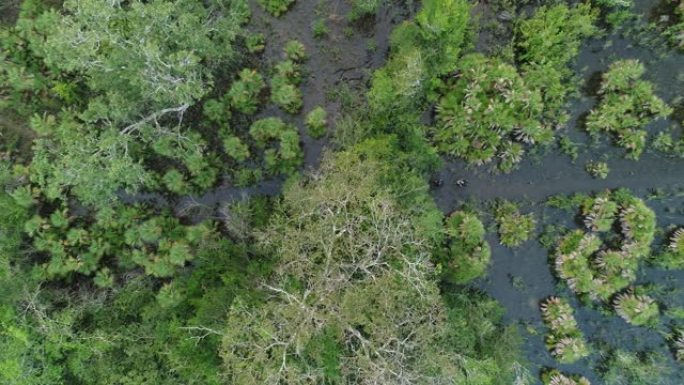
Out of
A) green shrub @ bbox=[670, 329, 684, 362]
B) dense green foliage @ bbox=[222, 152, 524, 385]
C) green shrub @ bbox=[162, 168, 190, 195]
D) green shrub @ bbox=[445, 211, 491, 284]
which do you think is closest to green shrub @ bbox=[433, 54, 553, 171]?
green shrub @ bbox=[445, 211, 491, 284]

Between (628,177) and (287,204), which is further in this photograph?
(628,177)

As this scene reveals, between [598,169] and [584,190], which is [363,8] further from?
[584,190]

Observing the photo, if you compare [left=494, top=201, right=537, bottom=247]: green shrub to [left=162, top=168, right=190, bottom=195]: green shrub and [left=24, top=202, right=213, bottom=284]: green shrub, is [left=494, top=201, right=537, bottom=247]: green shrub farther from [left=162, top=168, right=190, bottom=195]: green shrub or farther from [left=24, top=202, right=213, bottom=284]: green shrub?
[left=162, top=168, right=190, bottom=195]: green shrub

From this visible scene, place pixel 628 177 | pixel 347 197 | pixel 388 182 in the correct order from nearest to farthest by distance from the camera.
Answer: pixel 347 197, pixel 388 182, pixel 628 177

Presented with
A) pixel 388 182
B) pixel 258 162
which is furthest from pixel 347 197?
pixel 258 162

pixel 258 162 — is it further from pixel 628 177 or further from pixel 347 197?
pixel 628 177

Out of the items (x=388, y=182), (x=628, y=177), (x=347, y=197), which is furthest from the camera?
(x=628, y=177)

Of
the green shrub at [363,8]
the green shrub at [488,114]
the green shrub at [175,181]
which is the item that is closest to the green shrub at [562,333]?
the green shrub at [488,114]
